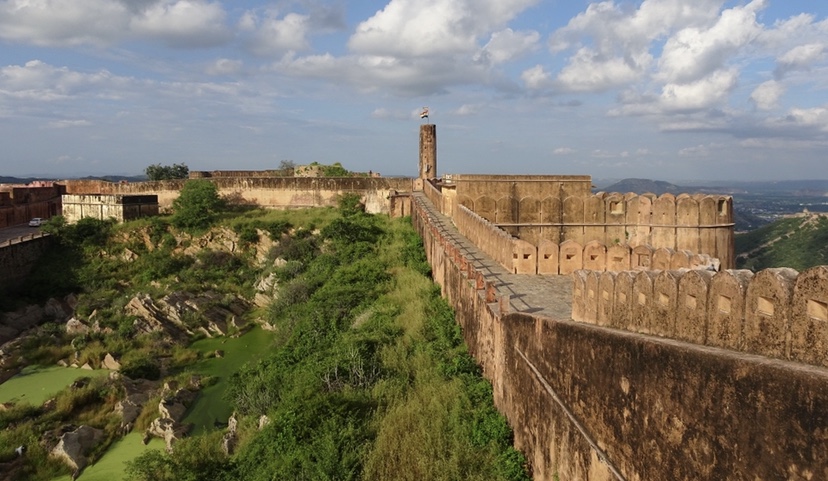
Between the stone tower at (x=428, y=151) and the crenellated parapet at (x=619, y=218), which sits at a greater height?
the stone tower at (x=428, y=151)

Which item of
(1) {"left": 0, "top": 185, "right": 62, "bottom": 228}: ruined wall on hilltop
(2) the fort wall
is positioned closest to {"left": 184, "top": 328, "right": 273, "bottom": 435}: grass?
(2) the fort wall

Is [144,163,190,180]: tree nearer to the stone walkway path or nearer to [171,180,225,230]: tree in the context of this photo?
[171,180,225,230]: tree

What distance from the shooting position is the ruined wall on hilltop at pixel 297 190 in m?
26.5

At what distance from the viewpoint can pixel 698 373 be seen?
3438 millimetres

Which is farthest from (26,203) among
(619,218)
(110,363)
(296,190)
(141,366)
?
(619,218)

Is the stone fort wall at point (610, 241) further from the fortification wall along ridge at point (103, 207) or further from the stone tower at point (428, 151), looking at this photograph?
the fortification wall along ridge at point (103, 207)

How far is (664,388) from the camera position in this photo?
3.80 meters

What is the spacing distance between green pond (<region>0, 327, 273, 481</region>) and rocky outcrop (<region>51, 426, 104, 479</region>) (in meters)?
0.23

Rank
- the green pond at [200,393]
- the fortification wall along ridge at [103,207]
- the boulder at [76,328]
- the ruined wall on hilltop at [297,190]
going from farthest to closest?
the ruined wall on hilltop at [297,190] → the fortification wall along ridge at [103,207] → the boulder at [76,328] → the green pond at [200,393]

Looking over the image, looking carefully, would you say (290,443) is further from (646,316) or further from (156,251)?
(156,251)

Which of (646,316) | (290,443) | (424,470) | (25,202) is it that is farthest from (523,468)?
(25,202)

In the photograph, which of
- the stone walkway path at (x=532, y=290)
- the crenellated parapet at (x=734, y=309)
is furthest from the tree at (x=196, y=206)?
the crenellated parapet at (x=734, y=309)

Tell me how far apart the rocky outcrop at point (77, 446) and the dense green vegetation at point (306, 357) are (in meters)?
0.22

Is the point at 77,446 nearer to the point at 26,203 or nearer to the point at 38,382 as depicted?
the point at 38,382
